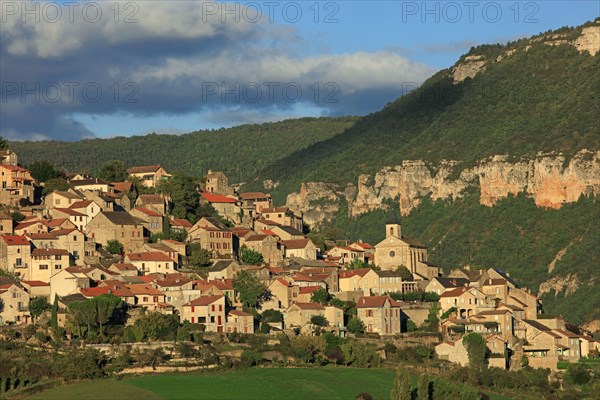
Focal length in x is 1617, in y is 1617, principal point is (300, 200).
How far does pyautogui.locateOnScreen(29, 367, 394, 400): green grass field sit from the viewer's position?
3423 inches

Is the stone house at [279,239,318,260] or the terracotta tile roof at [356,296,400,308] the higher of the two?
the stone house at [279,239,318,260]

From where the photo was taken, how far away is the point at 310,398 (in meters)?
89.9

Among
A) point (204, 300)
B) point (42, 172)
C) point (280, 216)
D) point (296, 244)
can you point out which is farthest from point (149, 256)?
point (280, 216)

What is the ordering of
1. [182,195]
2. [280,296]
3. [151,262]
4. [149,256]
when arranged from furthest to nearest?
[182,195], [149,256], [151,262], [280,296]

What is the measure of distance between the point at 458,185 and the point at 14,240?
90.9 meters

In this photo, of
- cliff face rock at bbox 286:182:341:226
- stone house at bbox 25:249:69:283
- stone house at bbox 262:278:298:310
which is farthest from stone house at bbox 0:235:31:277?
cliff face rock at bbox 286:182:341:226

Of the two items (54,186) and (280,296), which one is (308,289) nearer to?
(280,296)

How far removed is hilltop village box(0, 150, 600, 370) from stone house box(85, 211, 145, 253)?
0.22ft

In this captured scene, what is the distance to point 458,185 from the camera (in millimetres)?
187125

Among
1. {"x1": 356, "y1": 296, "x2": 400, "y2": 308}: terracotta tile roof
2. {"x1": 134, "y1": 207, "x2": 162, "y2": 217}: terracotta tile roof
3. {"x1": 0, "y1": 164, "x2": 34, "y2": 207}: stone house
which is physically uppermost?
{"x1": 0, "y1": 164, "x2": 34, "y2": 207}: stone house

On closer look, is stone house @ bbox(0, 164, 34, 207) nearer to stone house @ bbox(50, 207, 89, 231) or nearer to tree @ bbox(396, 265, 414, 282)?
stone house @ bbox(50, 207, 89, 231)

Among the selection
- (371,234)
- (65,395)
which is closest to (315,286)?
(65,395)

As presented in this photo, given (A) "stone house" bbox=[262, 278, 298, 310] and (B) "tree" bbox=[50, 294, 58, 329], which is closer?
(B) "tree" bbox=[50, 294, 58, 329]

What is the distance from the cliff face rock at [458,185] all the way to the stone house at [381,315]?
70698mm
